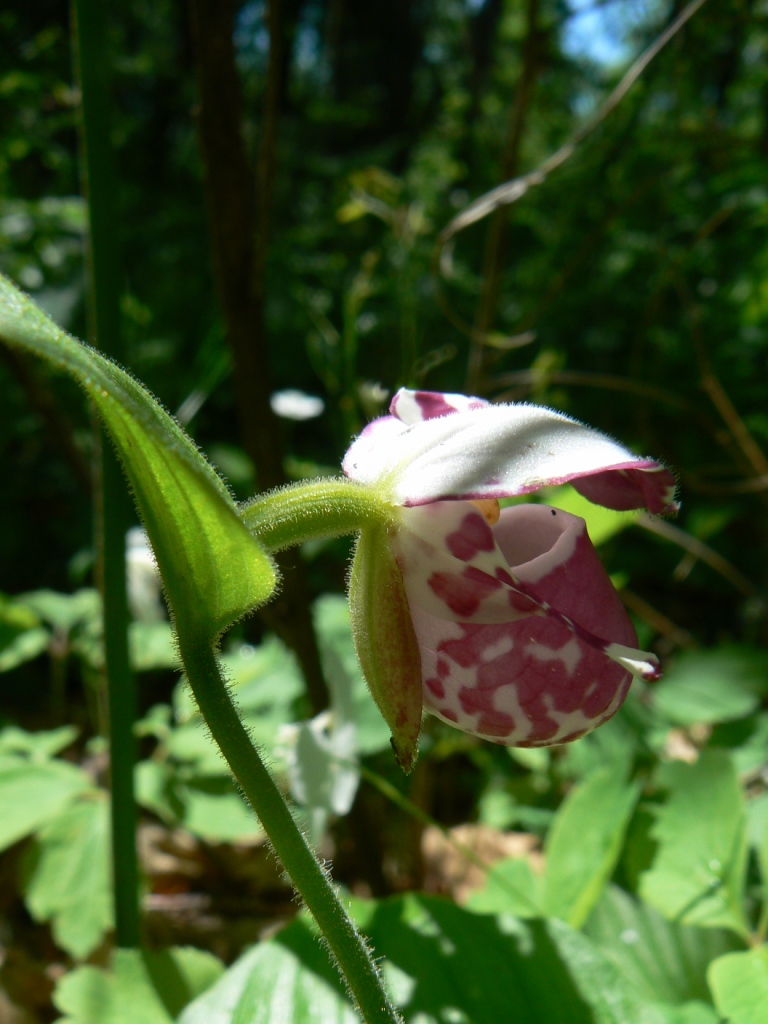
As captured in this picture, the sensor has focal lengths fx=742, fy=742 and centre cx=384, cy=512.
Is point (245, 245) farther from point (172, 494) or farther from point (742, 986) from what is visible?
point (742, 986)

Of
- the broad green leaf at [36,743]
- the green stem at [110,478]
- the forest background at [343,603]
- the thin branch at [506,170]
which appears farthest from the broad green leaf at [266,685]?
the thin branch at [506,170]

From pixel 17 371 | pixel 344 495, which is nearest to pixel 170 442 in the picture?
pixel 344 495

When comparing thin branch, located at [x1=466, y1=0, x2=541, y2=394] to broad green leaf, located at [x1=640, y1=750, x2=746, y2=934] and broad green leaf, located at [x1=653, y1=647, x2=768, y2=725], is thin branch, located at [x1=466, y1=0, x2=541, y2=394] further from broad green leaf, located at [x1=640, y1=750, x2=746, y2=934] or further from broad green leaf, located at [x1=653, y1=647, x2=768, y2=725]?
broad green leaf, located at [x1=640, y1=750, x2=746, y2=934]

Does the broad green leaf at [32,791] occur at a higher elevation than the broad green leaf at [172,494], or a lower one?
lower

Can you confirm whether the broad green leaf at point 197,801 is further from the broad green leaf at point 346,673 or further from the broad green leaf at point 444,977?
the broad green leaf at point 444,977

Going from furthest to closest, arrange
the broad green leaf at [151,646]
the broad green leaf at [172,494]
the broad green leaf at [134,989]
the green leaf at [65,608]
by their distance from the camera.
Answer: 1. the green leaf at [65,608]
2. the broad green leaf at [151,646]
3. the broad green leaf at [134,989]
4. the broad green leaf at [172,494]

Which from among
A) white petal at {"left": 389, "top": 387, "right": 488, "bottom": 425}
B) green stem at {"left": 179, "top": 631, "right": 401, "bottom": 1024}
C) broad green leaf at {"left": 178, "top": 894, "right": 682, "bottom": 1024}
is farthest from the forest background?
white petal at {"left": 389, "top": 387, "right": 488, "bottom": 425}
